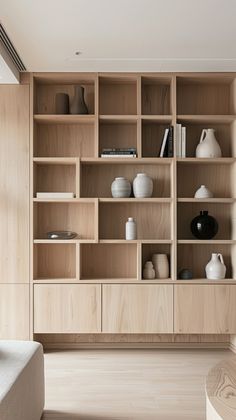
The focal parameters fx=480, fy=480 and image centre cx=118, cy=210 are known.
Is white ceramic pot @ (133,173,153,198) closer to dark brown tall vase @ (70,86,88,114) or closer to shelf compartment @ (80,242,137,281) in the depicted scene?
shelf compartment @ (80,242,137,281)

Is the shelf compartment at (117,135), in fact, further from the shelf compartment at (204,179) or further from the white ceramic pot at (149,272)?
the white ceramic pot at (149,272)

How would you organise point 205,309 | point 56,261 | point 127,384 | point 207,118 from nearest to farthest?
1. point 127,384
2. point 205,309
3. point 207,118
4. point 56,261

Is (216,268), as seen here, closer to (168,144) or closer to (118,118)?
(168,144)

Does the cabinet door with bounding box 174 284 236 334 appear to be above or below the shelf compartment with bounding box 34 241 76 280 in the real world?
below

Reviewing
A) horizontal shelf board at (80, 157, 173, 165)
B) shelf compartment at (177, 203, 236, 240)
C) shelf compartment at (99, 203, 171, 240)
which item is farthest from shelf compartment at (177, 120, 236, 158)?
shelf compartment at (99, 203, 171, 240)

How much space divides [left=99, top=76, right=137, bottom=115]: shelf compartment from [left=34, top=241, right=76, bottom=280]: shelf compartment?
1.32m

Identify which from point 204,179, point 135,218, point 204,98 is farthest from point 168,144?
point 135,218

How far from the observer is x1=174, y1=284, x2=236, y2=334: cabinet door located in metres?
4.14

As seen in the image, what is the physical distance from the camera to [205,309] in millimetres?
4145

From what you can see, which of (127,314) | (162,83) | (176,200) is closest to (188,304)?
(127,314)

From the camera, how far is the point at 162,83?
4.45 meters

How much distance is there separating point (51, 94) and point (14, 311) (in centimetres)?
200

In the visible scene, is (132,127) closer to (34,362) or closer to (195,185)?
(195,185)

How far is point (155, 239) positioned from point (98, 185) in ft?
2.39
